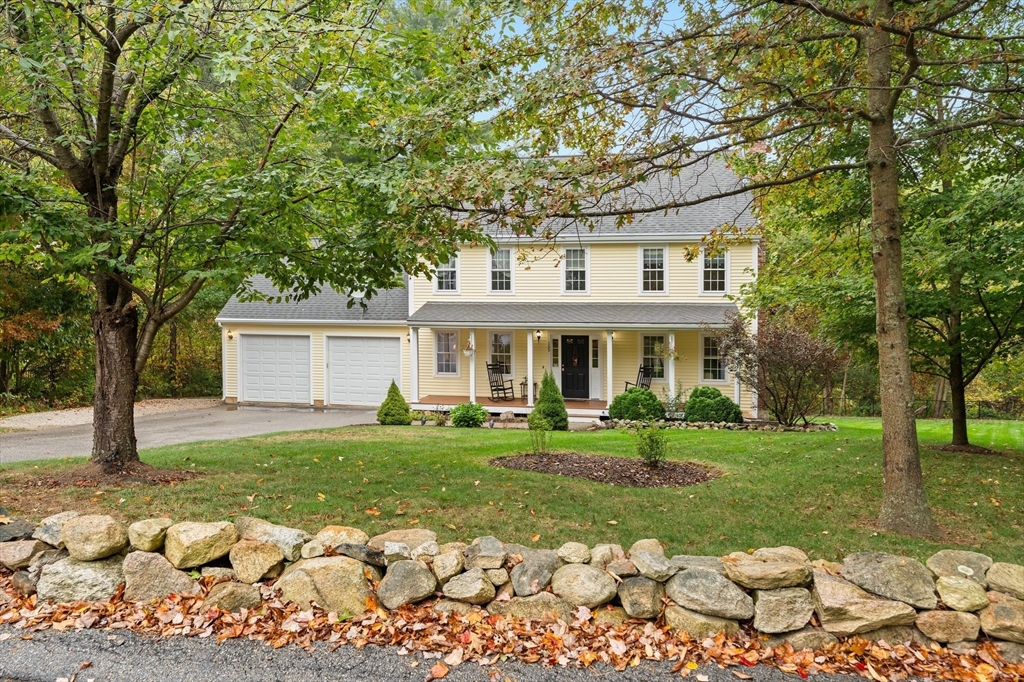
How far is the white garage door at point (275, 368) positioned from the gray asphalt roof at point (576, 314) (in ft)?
13.5

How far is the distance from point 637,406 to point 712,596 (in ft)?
37.5

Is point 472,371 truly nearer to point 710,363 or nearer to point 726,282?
point 710,363

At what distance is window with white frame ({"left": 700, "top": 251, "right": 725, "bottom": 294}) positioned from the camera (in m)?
16.8

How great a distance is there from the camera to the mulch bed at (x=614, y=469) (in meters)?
7.36

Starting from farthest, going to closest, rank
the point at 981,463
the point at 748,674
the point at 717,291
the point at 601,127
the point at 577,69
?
the point at 717,291 → the point at 981,463 → the point at 601,127 → the point at 577,69 → the point at 748,674

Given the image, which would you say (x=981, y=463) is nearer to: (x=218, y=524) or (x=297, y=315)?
(x=218, y=524)

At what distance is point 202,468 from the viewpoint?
24.6 feet

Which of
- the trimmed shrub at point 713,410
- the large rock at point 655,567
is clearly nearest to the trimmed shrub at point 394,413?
the trimmed shrub at point 713,410

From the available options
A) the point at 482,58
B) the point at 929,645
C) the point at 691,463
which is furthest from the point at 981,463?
the point at 482,58

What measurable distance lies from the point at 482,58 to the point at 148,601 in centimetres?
494

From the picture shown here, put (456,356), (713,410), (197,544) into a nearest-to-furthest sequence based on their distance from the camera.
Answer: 1. (197,544)
2. (713,410)
3. (456,356)

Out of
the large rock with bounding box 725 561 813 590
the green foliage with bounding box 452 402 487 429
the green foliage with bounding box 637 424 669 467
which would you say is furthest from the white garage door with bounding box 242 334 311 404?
the large rock with bounding box 725 561 813 590

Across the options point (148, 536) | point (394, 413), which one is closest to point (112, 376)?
point (148, 536)

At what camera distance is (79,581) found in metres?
4.06
